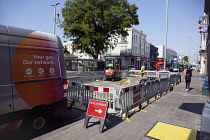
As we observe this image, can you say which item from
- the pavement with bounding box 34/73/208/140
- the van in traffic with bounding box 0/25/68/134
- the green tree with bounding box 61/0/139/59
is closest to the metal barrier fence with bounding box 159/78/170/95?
the pavement with bounding box 34/73/208/140

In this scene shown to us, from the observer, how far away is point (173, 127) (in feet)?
15.5

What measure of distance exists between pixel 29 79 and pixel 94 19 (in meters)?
23.1

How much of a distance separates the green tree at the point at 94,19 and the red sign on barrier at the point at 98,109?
19746 mm

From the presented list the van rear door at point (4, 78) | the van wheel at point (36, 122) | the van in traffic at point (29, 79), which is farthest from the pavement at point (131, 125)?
the van rear door at point (4, 78)

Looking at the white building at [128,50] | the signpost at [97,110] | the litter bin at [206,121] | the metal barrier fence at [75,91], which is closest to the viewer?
the litter bin at [206,121]

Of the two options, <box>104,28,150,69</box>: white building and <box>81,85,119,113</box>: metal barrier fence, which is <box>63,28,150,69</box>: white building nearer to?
<box>104,28,150,69</box>: white building

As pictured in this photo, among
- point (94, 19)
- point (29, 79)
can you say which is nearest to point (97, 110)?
point (29, 79)

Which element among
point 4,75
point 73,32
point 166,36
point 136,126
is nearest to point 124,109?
point 136,126

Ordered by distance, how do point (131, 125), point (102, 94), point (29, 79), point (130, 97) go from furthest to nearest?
point (102, 94)
point (130, 97)
point (131, 125)
point (29, 79)

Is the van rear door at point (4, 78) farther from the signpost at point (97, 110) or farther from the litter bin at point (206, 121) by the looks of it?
the litter bin at point (206, 121)

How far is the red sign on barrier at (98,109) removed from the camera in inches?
177

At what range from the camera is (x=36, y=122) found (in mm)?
4035

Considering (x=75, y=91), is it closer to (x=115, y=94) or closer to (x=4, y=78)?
(x=115, y=94)

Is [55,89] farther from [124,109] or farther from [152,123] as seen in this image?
[152,123]
